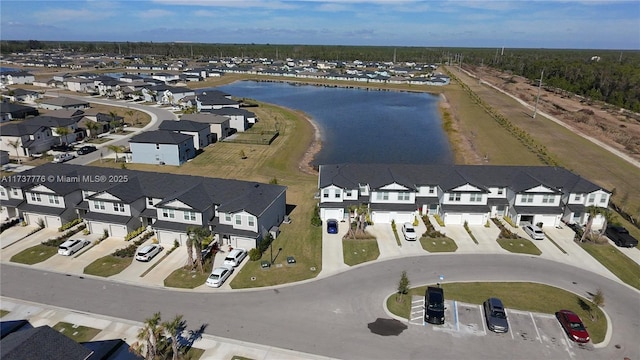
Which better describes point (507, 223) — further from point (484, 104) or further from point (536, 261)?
point (484, 104)

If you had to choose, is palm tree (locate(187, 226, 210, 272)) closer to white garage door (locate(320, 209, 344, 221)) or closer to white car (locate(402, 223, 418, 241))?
white garage door (locate(320, 209, 344, 221))

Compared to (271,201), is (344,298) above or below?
below

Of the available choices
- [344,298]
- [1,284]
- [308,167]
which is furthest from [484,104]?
[1,284]

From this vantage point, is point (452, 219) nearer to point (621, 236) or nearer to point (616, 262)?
point (616, 262)

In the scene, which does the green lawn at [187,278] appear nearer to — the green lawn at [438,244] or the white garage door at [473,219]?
the green lawn at [438,244]

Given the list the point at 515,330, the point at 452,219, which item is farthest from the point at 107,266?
the point at 452,219

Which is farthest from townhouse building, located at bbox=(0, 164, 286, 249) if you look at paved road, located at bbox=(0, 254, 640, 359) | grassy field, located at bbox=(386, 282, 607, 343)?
grassy field, located at bbox=(386, 282, 607, 343)
